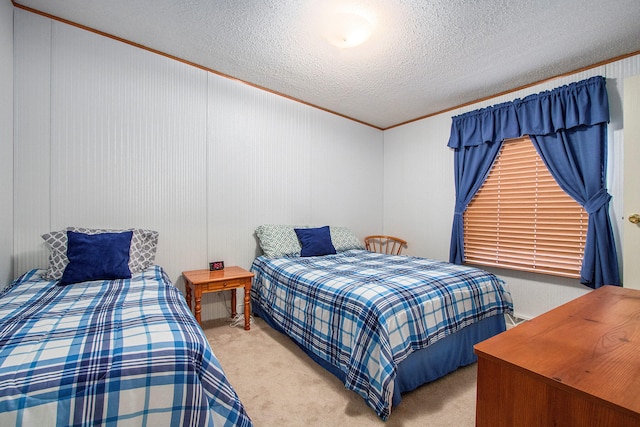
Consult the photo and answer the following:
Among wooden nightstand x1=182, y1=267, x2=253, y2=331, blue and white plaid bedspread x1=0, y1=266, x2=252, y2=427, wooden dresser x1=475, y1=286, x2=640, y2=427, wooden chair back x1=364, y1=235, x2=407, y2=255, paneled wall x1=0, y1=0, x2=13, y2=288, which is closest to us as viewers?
wooden dresser x1=475, y1=286, x2=640, y2=427

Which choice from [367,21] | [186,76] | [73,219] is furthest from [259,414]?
[186,76]

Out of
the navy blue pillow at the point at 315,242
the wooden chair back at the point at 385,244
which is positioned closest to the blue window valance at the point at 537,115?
the wooden chair back at the point at 385,244

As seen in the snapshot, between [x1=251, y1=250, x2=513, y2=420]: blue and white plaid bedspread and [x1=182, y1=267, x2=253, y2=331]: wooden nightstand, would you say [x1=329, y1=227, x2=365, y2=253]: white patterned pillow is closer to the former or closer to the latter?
[x1=251, y1=250, x2=513, y2=420]: blue and white plaid bedspread

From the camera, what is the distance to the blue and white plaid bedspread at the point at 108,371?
2.97 feet

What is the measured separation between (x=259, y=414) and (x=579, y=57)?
12.5 ft

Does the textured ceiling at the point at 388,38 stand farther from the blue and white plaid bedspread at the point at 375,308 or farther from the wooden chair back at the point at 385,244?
the wooden chair back at the point at 385,244

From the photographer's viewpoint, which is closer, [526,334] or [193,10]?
[526,334]

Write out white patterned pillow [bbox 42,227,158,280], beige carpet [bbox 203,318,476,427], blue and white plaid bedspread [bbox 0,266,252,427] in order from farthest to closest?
white patterned pillow [bbox 42,227,158,280] < beige carpet [bbox 203,318,476,427] < blue and white plaid bedspread [bbox 0,266,252,427]

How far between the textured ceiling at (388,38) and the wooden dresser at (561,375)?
2.09m

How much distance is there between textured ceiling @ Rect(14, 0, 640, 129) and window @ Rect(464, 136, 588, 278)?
90cm

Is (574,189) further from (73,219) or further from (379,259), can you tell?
(73,219)

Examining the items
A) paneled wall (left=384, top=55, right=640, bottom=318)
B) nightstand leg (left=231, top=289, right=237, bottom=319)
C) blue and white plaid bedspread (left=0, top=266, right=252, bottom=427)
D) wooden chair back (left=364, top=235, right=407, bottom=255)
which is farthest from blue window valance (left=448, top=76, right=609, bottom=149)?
blue and white plaid bedspread (left=0, top=266, right=252, bottom=427)

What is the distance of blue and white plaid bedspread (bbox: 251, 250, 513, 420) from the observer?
1.67 meters

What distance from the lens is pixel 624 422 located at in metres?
0.59
